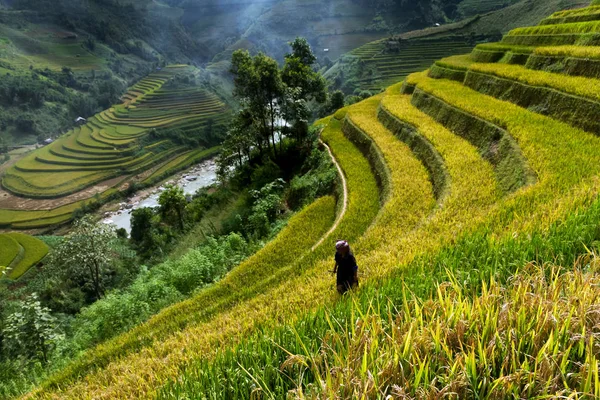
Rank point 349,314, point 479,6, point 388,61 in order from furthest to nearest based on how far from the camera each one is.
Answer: point 479,6 → point 388,61 → point 349,314

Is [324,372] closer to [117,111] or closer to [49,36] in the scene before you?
[117,111]

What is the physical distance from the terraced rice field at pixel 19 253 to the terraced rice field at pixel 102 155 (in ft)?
34.1

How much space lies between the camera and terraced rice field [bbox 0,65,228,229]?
183ft

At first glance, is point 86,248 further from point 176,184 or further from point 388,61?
point 388,61

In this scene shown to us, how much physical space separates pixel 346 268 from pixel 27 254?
4510 cm

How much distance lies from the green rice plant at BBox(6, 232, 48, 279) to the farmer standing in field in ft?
134

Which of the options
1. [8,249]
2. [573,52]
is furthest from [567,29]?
[8,249]

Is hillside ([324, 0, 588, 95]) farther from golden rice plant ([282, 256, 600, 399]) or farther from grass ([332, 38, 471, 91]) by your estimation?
golden rice plant ([282, 256, 600, 399])

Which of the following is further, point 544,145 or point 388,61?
point 388,61

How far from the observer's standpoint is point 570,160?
7.37 meters

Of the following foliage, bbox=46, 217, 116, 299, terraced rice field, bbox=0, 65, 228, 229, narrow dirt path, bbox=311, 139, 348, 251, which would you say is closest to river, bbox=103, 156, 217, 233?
terraced rice field, bbox=0, 65, 228, 229

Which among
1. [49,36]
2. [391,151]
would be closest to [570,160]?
[391,151]

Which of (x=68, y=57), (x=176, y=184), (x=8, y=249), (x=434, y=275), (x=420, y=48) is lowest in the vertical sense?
(x=434, y=275)

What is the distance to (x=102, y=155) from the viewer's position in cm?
6944
